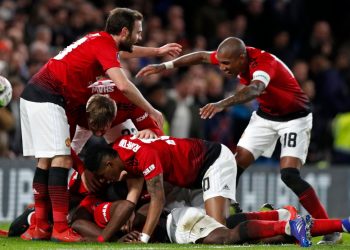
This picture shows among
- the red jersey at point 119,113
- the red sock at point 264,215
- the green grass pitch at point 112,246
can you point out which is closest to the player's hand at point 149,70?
the red jersey at point 119,113

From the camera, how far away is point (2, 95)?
33.3 ft

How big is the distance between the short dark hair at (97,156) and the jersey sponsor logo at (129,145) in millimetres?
115

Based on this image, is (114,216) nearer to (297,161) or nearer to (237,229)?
(237,229)

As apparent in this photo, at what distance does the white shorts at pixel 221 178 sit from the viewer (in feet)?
31.7

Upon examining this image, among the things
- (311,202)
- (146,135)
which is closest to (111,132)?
(146,135)

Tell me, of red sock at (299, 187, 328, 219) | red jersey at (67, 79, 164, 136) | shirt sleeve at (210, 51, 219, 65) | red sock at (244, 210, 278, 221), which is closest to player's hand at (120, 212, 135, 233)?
red sock at (244, 210, 278, 221)

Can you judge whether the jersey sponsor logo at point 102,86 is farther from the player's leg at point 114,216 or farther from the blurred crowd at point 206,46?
the blurred crowd at point 206,46

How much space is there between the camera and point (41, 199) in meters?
9.91

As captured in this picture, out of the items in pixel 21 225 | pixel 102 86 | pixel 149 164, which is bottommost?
pixel 21 225

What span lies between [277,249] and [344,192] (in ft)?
23.2

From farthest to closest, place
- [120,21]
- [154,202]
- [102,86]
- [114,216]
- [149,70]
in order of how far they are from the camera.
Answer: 1. [149,70]
2. [102,86]
3. [120,21]
4. [114,216]
5. [154,202]

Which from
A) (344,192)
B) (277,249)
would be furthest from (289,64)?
(277,249)

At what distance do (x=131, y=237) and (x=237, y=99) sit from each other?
1687 mm

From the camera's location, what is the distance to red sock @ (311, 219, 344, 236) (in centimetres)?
895
